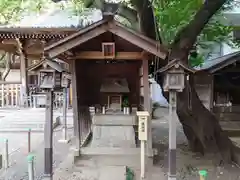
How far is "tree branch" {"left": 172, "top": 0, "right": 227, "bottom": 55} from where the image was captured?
17.9 ft

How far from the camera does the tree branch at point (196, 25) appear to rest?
5469mm

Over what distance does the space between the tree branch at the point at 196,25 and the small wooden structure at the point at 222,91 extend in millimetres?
5150

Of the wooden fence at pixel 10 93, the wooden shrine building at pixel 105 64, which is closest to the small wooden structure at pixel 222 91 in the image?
the wooden shrine building at pixel 105 64

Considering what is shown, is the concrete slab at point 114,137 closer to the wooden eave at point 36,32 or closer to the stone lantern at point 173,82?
the stone lantern at point 173,82

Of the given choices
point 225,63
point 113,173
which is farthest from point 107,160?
point 225,63

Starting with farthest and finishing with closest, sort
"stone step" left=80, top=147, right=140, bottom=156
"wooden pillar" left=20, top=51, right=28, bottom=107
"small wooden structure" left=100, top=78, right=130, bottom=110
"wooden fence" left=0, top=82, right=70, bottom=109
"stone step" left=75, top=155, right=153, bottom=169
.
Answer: "wooden fence" left=0, top=82, right=70, bottom=109
"wooden pillar" left=20, top=51, right=28, bottom=107
"small wooden structure" left=100, top=78, right=130, bottom=110
"stone step" left=80, top=147, right=140, bottom=156
"stone step" left=75, top=155, right=153, bottom=169

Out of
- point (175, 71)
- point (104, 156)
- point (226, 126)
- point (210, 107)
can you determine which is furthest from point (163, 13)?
point (226, 126)

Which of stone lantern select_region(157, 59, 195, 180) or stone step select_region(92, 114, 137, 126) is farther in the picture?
stone step select_region(92, 114, 137, 126)

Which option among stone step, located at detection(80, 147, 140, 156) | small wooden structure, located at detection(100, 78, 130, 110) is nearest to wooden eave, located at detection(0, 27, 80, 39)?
small wooden structure, located at detection(100, 78, 130, 110)

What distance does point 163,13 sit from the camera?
7668 millimetres

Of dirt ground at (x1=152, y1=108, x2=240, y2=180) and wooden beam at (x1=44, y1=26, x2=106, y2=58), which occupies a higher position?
wooden beam at (x1=44, y1=26, x2=106, y2=58)

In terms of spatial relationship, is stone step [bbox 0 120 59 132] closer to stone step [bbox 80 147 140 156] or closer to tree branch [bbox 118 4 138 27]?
stone step [bbox 80 147 140 156]

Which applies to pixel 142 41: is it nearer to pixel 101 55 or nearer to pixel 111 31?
pixel 111 31

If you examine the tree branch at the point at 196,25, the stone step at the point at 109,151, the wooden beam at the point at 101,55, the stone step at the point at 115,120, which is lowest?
the stone step at the point at 109,151
